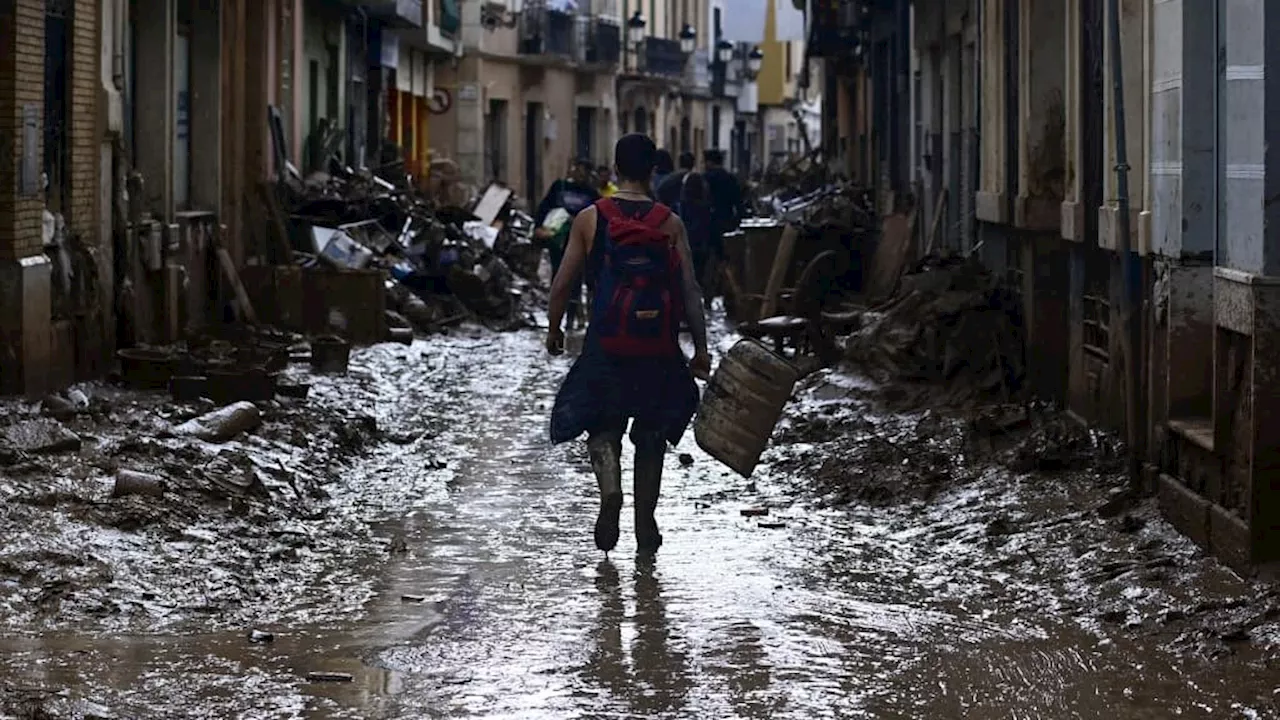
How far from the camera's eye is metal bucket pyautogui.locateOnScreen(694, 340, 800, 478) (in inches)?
388

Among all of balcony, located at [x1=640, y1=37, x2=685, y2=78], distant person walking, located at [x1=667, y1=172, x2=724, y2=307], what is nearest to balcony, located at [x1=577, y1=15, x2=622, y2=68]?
balcony, located at [x1=640, y1=37, x2=685, y2=78]

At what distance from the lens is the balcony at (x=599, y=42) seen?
54.4 m

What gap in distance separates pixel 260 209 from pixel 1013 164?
28.0 feet

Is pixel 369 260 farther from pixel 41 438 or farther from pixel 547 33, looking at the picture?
pixel 547 33

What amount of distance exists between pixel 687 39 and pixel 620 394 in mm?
58150

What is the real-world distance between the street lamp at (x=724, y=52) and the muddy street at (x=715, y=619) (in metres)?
59.7

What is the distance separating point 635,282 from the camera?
362 inches

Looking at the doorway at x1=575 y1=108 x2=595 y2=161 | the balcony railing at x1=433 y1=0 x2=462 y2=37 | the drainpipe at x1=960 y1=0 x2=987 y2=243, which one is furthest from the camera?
the doorway at x1=575 y1=108 x2=595 y2=161

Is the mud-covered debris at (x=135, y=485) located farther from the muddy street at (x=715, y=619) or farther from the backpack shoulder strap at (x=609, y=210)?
the backpack shoulder strap at (x=609, y=210)

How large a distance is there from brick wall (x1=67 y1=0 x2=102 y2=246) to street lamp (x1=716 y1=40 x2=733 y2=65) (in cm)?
5652

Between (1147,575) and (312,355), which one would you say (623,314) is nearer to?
(1147,575)

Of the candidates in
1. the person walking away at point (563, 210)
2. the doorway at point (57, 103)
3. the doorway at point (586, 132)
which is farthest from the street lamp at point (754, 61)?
the doorway at point (57, 103)

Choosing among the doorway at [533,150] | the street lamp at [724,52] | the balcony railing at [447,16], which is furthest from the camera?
the street lamp at [724,52]

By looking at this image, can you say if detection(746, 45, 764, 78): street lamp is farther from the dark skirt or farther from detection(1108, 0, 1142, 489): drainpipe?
the dark skirt
